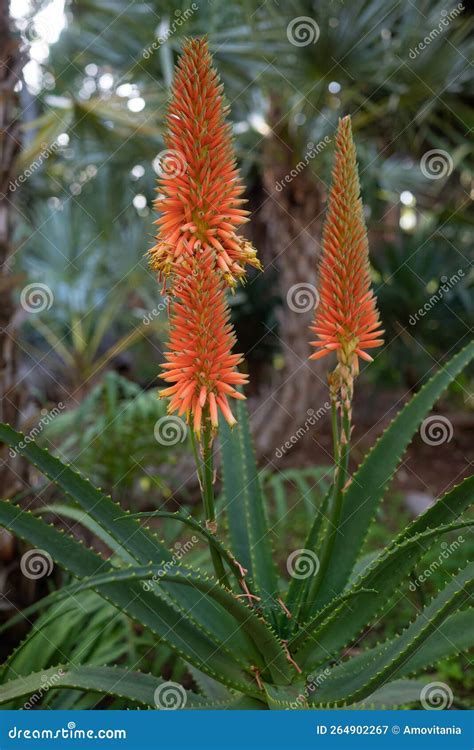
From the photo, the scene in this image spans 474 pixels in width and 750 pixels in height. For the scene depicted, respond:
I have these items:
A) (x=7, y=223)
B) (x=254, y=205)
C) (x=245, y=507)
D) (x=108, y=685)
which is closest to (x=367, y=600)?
(x=245, y=507)

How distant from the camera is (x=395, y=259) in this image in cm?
301

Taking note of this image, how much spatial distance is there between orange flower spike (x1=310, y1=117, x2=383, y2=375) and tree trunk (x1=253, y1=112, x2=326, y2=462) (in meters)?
1.55

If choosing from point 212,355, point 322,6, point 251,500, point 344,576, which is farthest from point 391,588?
point 322,6

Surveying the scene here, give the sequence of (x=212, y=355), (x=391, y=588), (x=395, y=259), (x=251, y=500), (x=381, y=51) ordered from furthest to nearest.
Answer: (x=395, y=259), (x=381, y=51), (x=251, y=500), (x=391, y=588), (x=212, y=355)

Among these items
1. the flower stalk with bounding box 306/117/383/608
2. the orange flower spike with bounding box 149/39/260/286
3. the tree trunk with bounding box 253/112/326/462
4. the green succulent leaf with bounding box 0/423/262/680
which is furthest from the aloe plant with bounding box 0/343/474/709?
the tree trunk with bounding box 253/112/326/462

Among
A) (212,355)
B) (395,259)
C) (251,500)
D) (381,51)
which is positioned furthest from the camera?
(395,259)

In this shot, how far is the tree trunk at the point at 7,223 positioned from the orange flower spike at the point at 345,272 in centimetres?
72

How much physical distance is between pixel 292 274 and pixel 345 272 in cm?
186

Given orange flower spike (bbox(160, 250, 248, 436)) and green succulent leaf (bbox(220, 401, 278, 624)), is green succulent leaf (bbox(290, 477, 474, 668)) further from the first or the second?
orange flower spike (bbox(160, 250, 248, 436))

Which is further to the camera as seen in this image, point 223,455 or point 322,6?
point 322,6

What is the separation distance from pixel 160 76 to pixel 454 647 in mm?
2556

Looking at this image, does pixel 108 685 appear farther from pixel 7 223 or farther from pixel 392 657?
pixel 7 223

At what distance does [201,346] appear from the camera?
587 mm

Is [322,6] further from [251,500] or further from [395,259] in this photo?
[251,500]
